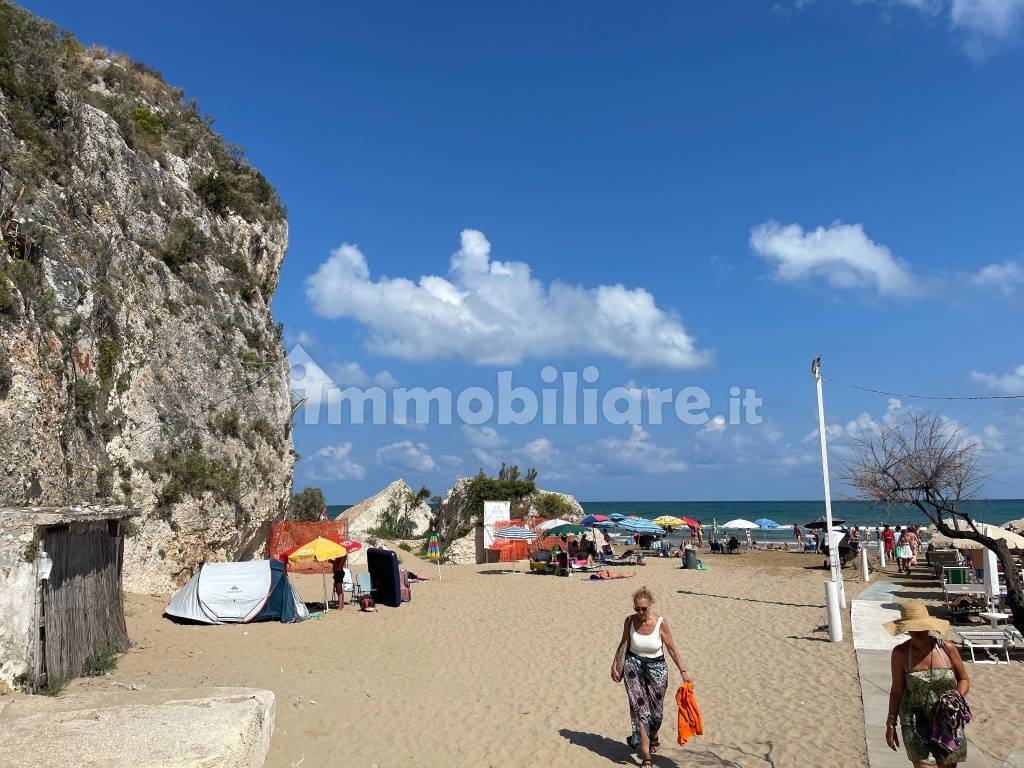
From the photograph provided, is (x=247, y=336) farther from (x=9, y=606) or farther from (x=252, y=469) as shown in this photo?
(x=9, y=606)

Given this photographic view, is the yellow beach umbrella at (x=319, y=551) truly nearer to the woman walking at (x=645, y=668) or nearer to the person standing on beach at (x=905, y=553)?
the woman walking at (x=645, y=668)

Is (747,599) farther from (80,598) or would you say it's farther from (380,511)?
(380,511)

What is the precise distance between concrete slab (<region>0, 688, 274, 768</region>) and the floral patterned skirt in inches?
129

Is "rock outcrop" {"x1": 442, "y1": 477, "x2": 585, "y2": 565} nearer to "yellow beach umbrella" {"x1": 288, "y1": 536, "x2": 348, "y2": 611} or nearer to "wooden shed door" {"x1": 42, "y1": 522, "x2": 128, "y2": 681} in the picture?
"yellow beach umbrella" {"x1": 288, "y1": 536, "x2": 348, "y2": 611}

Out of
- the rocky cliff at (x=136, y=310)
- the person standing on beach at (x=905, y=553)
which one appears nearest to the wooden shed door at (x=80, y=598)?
the rocky cliff at (x=136, y=310)

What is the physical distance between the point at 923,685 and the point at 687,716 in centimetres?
222

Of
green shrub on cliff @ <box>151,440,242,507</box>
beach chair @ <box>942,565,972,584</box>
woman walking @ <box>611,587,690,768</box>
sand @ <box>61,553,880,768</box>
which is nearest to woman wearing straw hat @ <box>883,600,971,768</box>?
woman walking @ <box>611,587,690,768</box>

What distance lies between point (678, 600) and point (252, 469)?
40.6 feet

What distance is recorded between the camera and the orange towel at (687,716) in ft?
20.8

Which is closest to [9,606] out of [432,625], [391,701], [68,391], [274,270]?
[391,701]

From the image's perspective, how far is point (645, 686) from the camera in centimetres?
645

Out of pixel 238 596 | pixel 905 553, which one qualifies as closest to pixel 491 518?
pixel 905 553

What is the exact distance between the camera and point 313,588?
69.1 feet

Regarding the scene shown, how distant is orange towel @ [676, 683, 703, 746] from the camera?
249 inches
